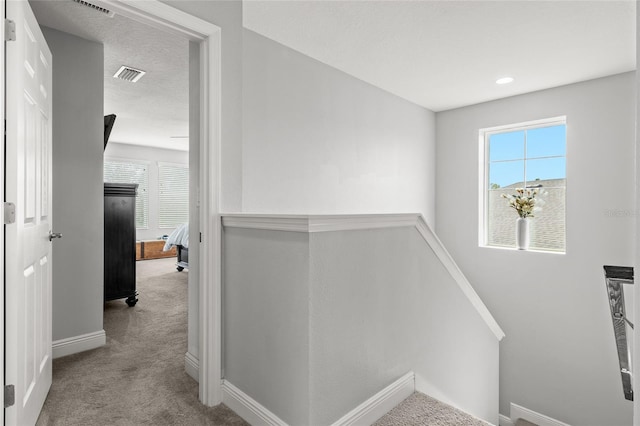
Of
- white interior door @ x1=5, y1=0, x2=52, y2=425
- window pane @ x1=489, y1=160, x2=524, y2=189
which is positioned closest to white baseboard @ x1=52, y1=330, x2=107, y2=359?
white interior door @ x1=5, y1=0, x2=52, y2=425

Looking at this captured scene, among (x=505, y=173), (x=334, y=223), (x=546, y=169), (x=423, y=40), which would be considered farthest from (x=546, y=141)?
(x=334, y=223)

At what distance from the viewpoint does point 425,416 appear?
1.82 meters

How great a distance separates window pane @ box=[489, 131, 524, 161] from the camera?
4.07 m

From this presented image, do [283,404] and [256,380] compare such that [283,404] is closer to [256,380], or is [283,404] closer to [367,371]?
[256,380]

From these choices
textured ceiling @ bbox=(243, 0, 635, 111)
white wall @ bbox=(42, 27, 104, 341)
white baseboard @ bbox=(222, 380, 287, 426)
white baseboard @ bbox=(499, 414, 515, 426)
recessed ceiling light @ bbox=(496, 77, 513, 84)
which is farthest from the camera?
white baseboard @ bbox=(499, 414, 515, 426)

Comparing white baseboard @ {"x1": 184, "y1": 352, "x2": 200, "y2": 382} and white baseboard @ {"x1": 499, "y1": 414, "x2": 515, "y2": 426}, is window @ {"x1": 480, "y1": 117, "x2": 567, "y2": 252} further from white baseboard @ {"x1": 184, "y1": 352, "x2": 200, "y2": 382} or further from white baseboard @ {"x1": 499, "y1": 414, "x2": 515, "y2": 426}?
white baseboard @ {"x1": 184, "y1": 352, "x2": 200, "y2": 382}

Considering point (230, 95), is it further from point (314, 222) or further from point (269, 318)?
point (269, 318)

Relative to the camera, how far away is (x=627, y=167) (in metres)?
3.20

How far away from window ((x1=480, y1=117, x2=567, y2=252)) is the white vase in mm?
128

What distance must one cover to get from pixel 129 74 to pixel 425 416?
12.3ft

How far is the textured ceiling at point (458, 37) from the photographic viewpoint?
2254 millimetres

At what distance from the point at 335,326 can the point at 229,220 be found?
78 centimetres

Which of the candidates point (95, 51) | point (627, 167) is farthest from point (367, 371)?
point (627, 167)

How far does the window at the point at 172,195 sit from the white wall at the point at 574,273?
6.33m
